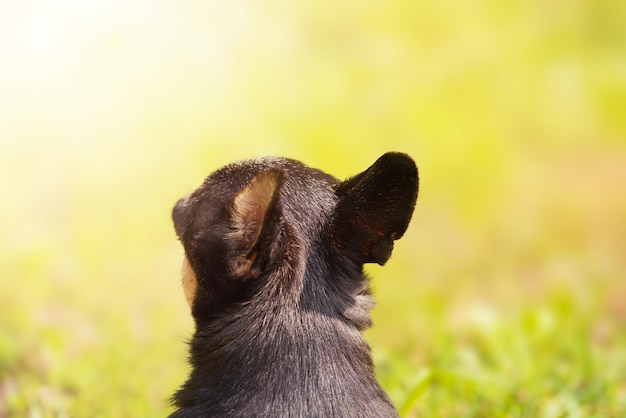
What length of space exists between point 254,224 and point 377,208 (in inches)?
14.3

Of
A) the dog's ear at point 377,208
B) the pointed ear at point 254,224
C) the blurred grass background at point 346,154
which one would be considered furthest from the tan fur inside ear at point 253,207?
the blurred grass background at point 346,154

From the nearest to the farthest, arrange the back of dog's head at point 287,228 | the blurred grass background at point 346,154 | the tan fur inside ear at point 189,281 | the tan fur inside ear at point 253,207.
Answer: the tan fur inside ear at point 253,207, the back of dog's head at point 287,228, the tan fur inside ear at point 189,281, the blurred grass background at point 346,154

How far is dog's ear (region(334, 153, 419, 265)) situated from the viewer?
2.09 m

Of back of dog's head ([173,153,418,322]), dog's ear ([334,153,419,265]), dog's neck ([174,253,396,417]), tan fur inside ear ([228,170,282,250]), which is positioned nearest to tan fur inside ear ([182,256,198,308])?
back of dog's head ([173,153,418,322])

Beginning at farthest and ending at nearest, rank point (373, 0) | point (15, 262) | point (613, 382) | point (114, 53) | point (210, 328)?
point (373, 0)
point (114, 53)
point (15, 262)
point (613, 382)
point (210, 328)

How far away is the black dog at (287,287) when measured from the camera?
1.97 m

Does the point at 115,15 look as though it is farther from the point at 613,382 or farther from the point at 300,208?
the point at 613,382

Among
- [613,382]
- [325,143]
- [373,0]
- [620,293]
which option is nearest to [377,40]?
[373,0]

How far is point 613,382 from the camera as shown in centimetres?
367

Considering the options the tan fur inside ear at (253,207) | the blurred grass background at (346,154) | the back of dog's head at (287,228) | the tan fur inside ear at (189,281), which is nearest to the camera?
the tan fur inside ear at (253,207)

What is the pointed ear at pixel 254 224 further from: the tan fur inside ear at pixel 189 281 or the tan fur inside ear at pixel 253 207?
the tan fur inside ear at pixel 189 281

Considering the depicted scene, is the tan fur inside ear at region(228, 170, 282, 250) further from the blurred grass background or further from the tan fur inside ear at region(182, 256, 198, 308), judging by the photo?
the blurred grass background

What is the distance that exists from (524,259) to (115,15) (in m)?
2.86

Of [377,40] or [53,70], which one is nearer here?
[53,70]
